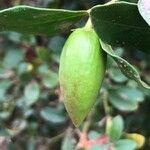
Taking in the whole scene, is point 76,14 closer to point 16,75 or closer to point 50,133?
point 16,75

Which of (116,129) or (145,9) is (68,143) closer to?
(116,129)

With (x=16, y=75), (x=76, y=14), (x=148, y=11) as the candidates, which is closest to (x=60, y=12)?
(x=76, y=14)

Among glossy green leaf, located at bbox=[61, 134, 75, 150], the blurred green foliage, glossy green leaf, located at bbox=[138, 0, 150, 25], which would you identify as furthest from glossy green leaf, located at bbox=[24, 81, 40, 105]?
glossy green leaf, located at bbox=[138, 0, 150, 25]

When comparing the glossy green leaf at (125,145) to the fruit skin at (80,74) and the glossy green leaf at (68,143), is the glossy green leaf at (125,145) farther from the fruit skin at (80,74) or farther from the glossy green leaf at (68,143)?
the fruit skin at (80,74)

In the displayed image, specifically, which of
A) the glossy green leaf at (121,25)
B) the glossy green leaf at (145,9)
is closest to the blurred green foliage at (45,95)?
the glossy green leaf at (121,25)

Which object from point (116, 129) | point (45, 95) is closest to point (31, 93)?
point (45, 95)

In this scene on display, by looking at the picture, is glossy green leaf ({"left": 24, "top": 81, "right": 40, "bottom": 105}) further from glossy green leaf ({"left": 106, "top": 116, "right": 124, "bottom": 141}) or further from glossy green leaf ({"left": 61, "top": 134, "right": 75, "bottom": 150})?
glossy green leaf ({"left": 106, "top": 116, "right": 124, "bottom": 141})
